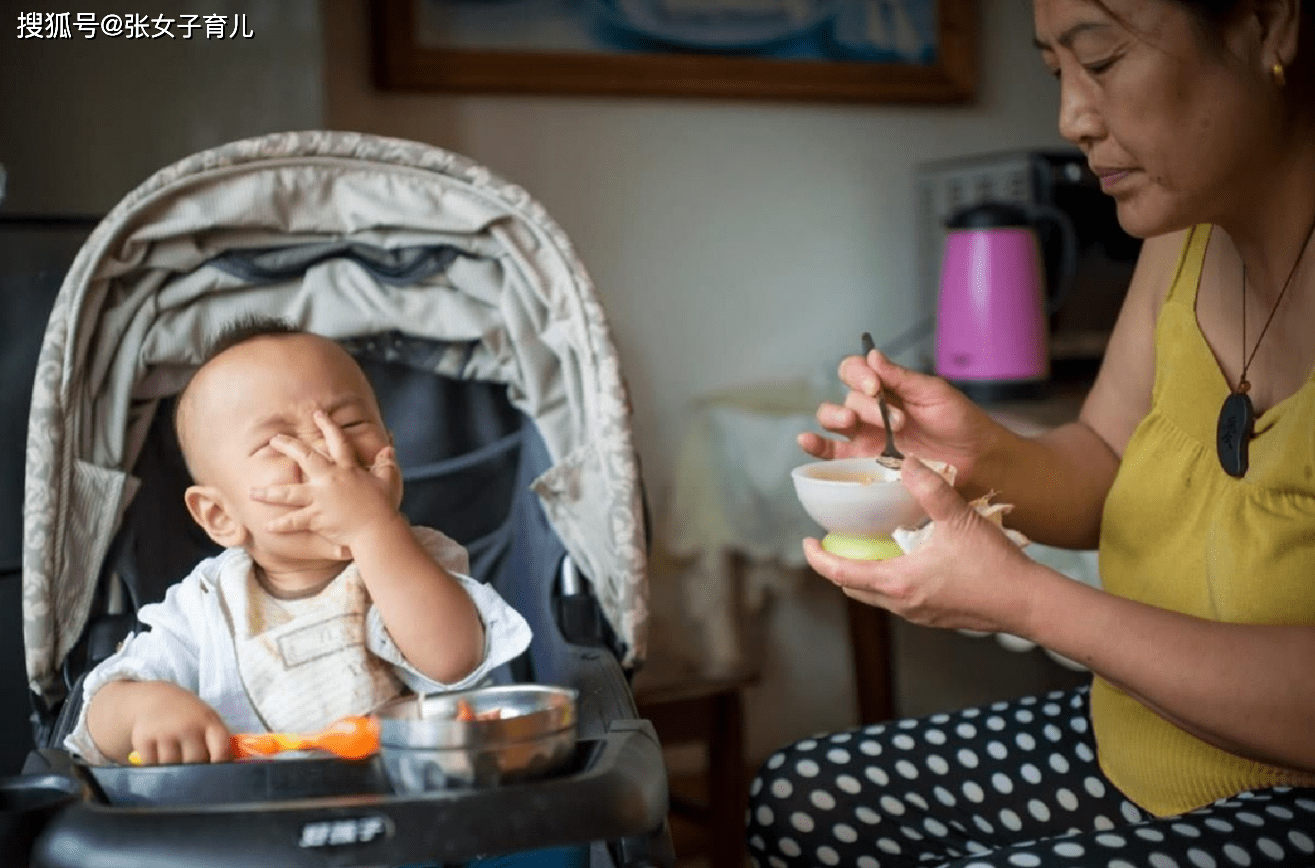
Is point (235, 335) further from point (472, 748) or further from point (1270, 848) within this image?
point (1270, 848)

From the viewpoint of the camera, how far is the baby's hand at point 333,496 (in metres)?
1.24

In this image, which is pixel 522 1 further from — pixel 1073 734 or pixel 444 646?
pixel 1073 734

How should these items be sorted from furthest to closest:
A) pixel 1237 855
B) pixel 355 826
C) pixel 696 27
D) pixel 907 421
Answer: pixel 696 27, pixel 907 421, pixel 1237 855, pixel 355 826

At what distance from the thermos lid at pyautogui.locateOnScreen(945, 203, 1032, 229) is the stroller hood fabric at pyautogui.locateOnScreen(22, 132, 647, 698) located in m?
1.00

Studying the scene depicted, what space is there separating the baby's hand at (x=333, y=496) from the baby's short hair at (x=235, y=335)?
182 mm

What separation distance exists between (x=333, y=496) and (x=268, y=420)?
0.15m

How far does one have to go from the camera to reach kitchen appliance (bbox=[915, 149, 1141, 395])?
7.74 ft

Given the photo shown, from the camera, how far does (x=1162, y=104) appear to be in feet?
3.65

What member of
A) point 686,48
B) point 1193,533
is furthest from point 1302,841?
point 686,48

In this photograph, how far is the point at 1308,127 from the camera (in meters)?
1.19

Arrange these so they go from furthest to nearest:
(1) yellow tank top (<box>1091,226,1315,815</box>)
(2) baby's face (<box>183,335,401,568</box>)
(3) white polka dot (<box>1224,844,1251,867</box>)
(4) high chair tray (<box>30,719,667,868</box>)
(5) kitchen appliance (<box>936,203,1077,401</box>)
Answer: (5) kitchen appliance (<box>936,203,1077,401</box>) < (2) baby's face (<box>183,335,401,568</box>) < (1) yellow tank top (<box>1091,226,1315,815</box>) < (3) white polka dot (<box>1224,844,1251,867</box>) < (4) high chair tray (<box>30,719,667,868</box>)

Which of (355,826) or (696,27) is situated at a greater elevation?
(696,27)

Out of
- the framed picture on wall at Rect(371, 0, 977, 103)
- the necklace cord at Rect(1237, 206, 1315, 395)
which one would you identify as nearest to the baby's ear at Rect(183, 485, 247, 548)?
the necklace cord at Rect(1237, 206, 1315, 395)

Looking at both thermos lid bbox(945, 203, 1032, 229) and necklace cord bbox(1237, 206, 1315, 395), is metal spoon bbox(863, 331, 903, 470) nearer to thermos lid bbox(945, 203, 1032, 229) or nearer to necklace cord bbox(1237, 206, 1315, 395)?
necklace cord bbox(1237, 206, 1315, 395)
